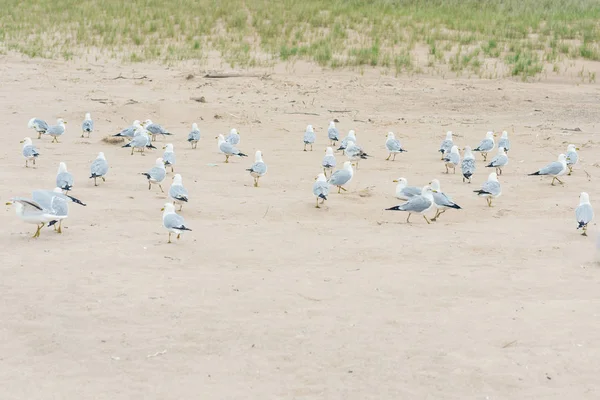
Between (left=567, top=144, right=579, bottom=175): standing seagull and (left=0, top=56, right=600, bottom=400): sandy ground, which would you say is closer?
(left=0, top=56, right=600, bottom=400): sandy ground

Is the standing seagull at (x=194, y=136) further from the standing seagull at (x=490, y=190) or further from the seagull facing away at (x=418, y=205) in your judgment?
the seagull facing away at (x=418, y=205)

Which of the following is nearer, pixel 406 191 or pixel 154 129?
pixel 406 191

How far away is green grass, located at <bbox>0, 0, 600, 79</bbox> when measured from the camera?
24.7m

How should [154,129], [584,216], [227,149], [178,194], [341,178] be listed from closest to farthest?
1. [584,216]
2. [178,194]
3. [341,178]
4. [227,149]
5. [154,129]

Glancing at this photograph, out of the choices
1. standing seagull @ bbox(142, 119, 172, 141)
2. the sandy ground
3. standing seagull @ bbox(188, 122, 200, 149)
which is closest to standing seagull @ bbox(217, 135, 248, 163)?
the sandy ground

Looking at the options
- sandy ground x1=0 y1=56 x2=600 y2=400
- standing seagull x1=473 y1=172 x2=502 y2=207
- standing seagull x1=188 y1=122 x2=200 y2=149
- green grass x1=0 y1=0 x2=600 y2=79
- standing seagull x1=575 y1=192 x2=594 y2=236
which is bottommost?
standing seagull x1=188 y1=122 x2=200 y2=149

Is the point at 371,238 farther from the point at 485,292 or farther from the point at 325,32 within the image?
the point at 325,32

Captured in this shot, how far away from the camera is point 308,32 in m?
27.7

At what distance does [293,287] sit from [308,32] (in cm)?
2065

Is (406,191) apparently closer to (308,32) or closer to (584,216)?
(584,216)

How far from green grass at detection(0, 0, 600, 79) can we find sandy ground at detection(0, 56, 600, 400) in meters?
9.22

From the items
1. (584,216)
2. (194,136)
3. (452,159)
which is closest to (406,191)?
(584,216)

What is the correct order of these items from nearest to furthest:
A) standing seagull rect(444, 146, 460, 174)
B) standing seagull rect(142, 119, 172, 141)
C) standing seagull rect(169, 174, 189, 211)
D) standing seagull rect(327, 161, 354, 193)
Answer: standing seagull rect(169, 174, 189, 211), standing seagull rect(327, 161, 354, 193), standing seagull rect(444, 146, 460, 174), standing seagull rect(142, 119, 172, 141)

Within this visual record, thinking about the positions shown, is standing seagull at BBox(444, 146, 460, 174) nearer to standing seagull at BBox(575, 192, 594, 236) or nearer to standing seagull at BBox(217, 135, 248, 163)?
standing seagull at BBox(217, 135, 248, 163)
